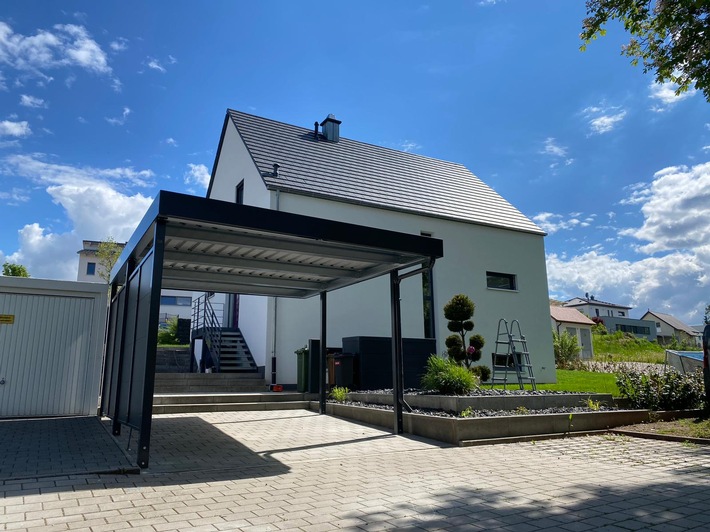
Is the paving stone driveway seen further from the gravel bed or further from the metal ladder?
the metal ladder

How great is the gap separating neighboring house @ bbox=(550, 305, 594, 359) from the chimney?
28712mm

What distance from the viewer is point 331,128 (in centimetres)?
2052

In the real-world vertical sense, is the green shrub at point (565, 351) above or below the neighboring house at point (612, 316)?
below

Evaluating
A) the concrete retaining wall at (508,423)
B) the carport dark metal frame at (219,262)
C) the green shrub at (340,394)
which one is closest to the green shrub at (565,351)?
the concrete retaining wall at (508,423)

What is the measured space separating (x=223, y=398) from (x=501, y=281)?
12.5 metres

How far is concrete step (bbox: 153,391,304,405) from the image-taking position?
10555mm

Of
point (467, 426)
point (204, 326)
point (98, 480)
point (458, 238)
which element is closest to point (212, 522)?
point (98, 480)

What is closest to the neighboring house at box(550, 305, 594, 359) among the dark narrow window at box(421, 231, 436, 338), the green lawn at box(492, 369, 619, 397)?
the green lawn at box(492, 369, 619, 397)

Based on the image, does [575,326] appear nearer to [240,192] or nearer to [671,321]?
[240,192]

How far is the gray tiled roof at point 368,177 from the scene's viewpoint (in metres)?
16.1

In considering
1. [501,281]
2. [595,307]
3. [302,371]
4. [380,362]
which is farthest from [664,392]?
[595,307]

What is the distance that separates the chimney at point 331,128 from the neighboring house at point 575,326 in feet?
94.2


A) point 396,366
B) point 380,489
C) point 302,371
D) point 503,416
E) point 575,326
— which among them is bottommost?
point 380,489

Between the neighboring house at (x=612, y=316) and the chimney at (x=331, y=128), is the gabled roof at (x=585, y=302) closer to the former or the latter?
the neighboring house at (x=612, y=316)
